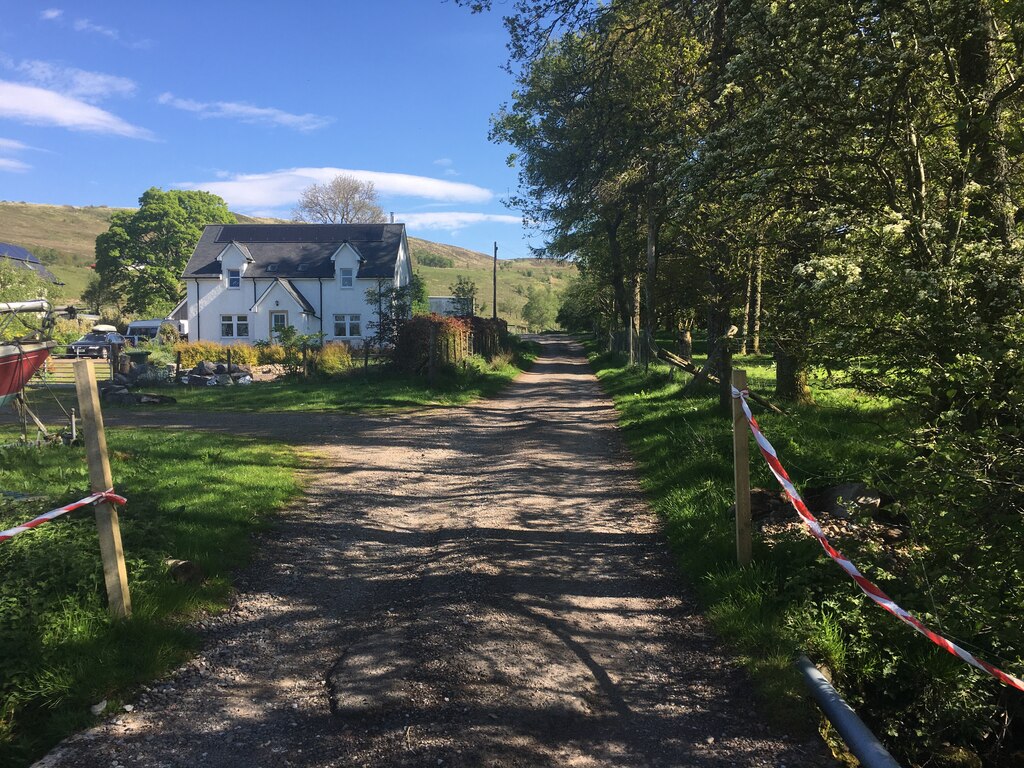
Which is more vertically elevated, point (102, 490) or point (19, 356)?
point (19, 356)

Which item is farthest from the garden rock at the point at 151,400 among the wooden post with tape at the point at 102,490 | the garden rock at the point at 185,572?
the wooden post with tape at the point at 102,490

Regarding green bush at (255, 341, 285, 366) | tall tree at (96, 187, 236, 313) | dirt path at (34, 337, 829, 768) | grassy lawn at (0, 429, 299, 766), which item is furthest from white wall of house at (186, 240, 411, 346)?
dirt path at (34, 337, 829, 768)

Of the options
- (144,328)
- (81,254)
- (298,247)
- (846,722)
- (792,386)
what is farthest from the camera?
(81,254)

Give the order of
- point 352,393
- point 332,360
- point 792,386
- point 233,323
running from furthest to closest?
point 233,323, point 332,360, point 352,393, point 792,386

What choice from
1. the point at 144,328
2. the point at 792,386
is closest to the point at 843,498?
the point at 792,386

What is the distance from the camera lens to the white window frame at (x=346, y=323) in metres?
44.8

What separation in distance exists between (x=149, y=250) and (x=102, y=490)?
6670 centimetres

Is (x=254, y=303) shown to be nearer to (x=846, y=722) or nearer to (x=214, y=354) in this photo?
(x=214, y=354)

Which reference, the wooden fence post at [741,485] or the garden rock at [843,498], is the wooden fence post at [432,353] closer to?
the garden rock at [843,498]

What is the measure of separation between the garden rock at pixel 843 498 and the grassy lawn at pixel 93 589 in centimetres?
499

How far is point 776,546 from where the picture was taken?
5.34 meters

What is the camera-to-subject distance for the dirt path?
318cm

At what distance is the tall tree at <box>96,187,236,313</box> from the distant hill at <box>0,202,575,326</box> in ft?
74.3

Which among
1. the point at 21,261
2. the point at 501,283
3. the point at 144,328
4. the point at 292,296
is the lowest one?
the point at 144,328
